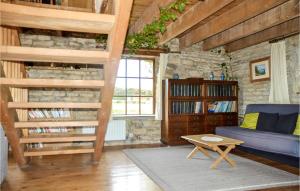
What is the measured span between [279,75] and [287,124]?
3.69 feet

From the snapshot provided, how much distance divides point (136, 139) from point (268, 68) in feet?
10.3

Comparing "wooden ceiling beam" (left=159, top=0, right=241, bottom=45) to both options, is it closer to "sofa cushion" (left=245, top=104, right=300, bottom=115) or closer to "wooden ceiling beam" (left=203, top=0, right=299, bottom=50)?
"wooden ceiling beam" (left=203, top=0, right=299, bottom=50)

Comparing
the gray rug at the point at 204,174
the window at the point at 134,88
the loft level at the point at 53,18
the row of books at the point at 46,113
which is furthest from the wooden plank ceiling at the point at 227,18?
the gray rug at the point at 204,174

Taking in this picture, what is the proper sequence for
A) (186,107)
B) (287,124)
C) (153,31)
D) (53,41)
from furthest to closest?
(186,107) → (53,41) → (153,31) → (287,124)

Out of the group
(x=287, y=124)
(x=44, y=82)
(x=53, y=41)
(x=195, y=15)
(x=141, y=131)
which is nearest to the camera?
(x=44, y=82)

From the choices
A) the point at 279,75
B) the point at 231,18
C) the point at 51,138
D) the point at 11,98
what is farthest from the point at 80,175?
the point at 279,75

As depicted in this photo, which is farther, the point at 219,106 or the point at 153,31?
the point at 219,106

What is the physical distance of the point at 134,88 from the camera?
18.7ft

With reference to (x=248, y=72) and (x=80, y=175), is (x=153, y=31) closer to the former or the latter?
(x=248, y=72)

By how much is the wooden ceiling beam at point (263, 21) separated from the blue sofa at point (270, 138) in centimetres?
141

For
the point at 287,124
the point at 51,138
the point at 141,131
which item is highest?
the point at 287,124

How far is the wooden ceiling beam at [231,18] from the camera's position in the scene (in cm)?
322

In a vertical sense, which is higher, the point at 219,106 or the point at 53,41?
the point at 53,41

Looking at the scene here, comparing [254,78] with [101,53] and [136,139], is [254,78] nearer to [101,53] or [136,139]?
[136,139]
